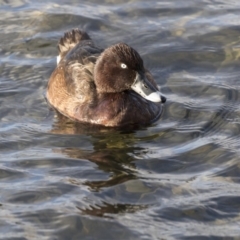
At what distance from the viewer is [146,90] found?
10.4 meters

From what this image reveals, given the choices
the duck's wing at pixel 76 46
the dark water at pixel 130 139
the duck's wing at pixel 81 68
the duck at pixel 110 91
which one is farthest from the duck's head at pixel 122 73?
the duck's wing at pixel 76 46

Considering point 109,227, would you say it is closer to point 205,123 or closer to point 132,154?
point 132,154

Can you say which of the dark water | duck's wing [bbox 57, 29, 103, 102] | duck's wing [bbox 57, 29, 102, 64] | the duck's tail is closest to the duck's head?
duck's wing [bbox 57, 29, 103, 102]

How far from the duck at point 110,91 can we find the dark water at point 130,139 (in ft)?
0.64

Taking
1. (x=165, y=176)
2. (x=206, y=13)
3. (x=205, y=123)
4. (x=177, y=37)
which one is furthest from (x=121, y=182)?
(x=206, y=13)

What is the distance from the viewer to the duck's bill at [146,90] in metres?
10.3

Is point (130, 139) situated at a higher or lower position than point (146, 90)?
lower

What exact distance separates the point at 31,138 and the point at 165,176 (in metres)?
1.89

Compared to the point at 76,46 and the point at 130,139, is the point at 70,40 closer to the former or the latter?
the point at 76,46

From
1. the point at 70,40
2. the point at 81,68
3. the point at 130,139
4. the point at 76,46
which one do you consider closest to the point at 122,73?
the point at 81,68

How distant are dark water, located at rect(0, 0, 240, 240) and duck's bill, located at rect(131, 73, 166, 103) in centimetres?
37

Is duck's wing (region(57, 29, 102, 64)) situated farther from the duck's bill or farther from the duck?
the duck's bill

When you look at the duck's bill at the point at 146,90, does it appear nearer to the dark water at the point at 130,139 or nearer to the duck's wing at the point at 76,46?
the dark water at the point at 130,139

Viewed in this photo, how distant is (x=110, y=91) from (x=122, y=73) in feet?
0.98
